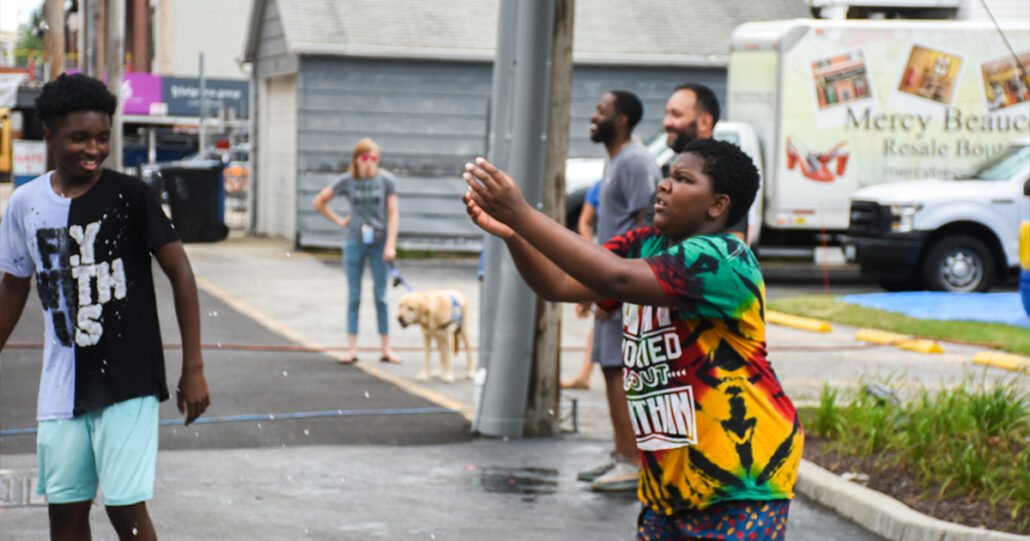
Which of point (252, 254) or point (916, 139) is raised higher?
point (916, 139)

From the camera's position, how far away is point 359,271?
36.9 feet

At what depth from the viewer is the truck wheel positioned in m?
17.1

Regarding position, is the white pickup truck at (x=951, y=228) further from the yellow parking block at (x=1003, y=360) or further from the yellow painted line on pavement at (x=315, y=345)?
the yellow painted line on pavement at (x=315, y=345)

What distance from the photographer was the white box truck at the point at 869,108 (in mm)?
18859

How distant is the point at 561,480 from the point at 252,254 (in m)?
15.3

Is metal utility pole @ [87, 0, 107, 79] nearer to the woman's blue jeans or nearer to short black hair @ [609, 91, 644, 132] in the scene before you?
the woman's blue jeans

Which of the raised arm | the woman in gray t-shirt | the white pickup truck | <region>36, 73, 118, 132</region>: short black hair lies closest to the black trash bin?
the white pickup truck

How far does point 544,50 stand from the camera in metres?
8.25

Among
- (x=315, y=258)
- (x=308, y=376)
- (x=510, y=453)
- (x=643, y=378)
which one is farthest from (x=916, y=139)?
(x=643, y=378)

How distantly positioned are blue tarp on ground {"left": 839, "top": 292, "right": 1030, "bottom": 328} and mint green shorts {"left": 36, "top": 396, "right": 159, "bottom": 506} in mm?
11446

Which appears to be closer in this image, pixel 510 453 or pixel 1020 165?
pixel 510 453

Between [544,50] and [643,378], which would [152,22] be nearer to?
[544,50]

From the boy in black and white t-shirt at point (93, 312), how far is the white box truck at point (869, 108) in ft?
49.5

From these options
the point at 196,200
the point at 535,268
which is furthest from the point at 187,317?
the point at 196,200
